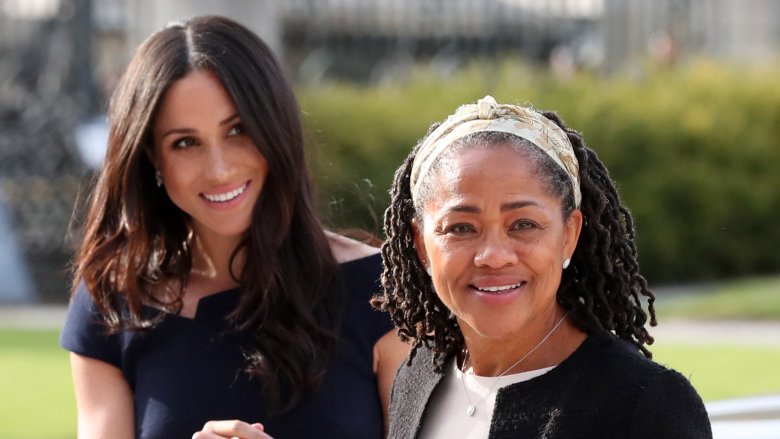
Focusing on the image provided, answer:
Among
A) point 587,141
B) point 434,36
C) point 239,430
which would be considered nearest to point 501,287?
point 239,430

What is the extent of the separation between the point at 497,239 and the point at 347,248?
130 cm

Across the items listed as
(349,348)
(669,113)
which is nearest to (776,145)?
(669,113)

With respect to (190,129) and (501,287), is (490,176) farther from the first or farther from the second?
(190,129)

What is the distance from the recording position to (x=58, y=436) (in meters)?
6.83

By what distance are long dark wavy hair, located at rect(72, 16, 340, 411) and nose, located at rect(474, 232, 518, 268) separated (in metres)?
1.11

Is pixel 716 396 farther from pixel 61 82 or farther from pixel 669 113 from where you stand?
pixel 61 82

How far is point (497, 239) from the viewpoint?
2.06m

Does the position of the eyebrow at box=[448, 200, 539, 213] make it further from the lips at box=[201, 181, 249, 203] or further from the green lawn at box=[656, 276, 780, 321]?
the green lawn at box=[656, 276, 780, 321]

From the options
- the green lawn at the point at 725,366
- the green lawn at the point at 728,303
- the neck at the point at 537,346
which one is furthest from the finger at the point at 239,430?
the green lawn at the point at 728,303

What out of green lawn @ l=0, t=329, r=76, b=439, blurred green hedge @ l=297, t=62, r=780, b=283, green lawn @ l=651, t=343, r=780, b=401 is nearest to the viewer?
green lawn @ l=0, t=329, r=76, b=439

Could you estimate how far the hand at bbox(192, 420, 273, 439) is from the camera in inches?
96.0

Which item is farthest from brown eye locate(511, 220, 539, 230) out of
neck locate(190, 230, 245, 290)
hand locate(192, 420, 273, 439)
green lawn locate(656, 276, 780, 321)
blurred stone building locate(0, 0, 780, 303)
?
blurred stone building locate(0, 0, 780, 303)

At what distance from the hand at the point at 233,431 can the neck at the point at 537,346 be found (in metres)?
0.49

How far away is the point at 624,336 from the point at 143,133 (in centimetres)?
139
